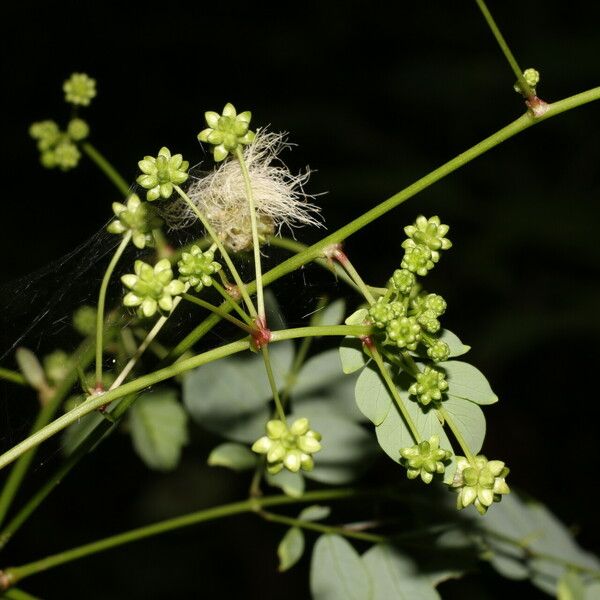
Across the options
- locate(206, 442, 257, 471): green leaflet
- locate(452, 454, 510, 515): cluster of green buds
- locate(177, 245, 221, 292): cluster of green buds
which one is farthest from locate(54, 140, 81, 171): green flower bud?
locate(452, 454, 510, 515): cluster of green buds

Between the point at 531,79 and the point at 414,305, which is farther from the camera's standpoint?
the point at 531,79

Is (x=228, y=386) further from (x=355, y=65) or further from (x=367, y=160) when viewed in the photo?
(x=355, y=65)

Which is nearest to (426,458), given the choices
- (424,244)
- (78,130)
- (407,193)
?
(424,244)

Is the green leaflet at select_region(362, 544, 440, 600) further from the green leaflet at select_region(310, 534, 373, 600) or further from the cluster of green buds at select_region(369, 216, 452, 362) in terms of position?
the cluster of green buds at select_region(369, 216, 452, 362)

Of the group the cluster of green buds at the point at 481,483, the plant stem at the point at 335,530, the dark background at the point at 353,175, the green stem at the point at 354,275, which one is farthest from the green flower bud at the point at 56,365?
the dark background at the point at 353,175

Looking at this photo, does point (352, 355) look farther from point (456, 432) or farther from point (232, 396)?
point (232, 396)

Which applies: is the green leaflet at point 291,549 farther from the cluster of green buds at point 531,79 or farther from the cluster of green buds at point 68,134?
the cluster of green buds at point 531,79
